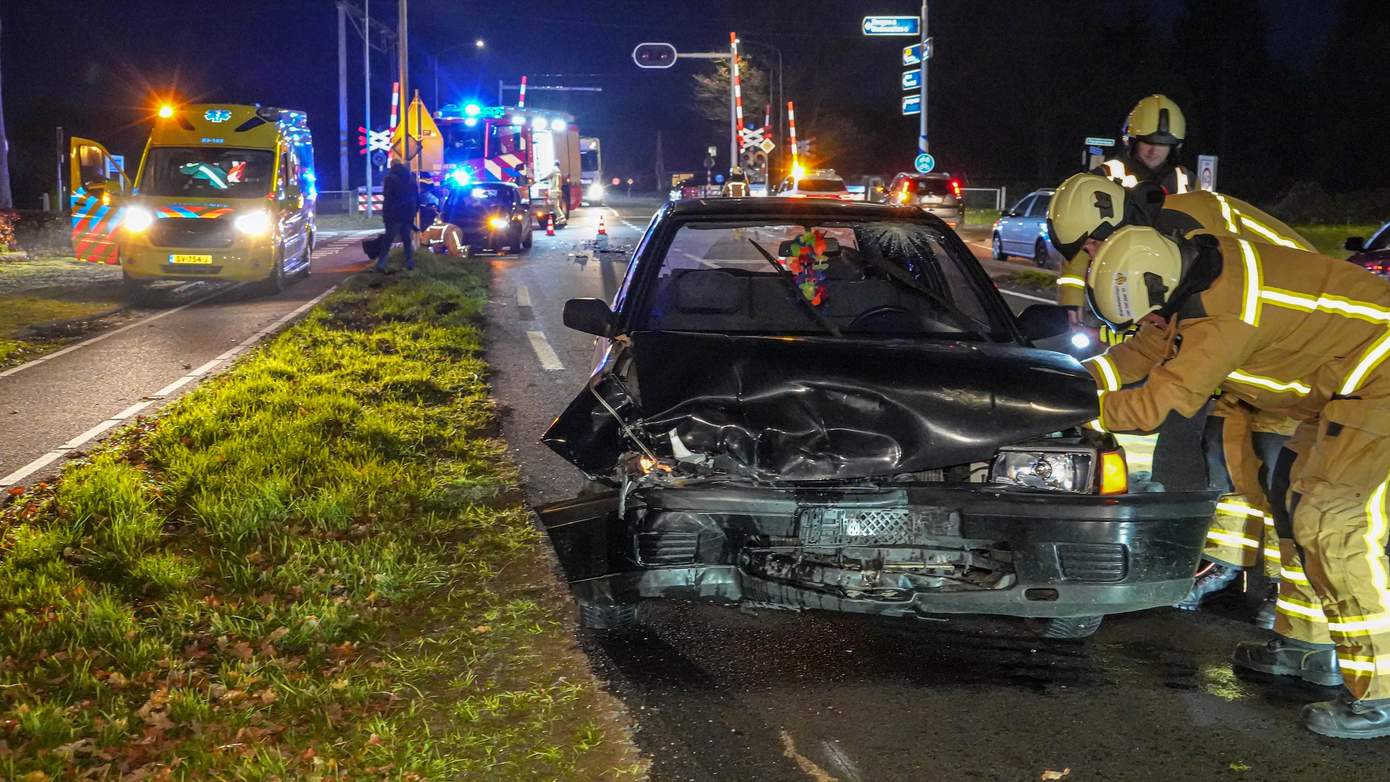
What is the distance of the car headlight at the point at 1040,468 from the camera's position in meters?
4.26

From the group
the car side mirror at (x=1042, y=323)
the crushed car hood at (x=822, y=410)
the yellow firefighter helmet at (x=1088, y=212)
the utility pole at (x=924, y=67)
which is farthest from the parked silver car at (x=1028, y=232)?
the crushed car hood at (x=822, y=410)

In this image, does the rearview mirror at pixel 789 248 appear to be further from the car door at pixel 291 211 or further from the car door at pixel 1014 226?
the car door at pixel 1014 226

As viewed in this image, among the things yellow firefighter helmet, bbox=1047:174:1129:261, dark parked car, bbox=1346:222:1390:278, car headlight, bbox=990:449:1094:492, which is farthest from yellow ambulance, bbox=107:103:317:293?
car headlight, bbox=990:449:1094:492

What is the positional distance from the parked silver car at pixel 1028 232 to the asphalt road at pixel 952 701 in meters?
17.2

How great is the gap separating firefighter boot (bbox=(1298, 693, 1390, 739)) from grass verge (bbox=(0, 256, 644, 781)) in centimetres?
200

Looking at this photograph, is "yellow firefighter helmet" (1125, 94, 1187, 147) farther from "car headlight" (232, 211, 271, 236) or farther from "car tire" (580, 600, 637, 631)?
"car headlight" (232, 211, 271, 236)

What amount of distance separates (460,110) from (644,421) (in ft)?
110

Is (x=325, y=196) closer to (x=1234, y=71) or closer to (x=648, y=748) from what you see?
(x=1234, y=71)

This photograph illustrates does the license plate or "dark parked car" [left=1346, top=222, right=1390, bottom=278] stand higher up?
"dark parked car" [left=1346, top=222, right=1390, bottom=278]

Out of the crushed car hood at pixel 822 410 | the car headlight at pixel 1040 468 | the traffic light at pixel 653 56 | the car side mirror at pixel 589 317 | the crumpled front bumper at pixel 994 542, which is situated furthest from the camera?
the traffic light at pixel 653 56

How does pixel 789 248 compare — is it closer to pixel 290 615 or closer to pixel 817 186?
pixel 290 615

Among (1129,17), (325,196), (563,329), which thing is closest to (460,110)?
(325,196)

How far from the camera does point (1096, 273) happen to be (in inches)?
154

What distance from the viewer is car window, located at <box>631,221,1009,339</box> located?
5.52 m
